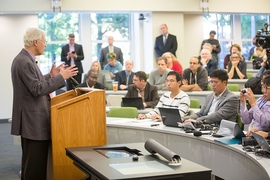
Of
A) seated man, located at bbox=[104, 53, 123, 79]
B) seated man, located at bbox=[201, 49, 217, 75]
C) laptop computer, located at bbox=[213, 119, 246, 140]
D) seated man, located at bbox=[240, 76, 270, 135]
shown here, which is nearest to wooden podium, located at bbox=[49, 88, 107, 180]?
laptop computer, located at bbox=[213, 119, 246, 140]

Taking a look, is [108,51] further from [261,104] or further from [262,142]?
[262,142]

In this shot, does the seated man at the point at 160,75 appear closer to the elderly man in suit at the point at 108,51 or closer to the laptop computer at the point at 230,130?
the elderly man in suit at the point at 108,51

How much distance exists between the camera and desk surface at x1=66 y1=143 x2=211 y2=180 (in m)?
2.75

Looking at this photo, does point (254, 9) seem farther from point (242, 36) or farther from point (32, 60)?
point (32, 60)

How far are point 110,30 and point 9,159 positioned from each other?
24.1 ft

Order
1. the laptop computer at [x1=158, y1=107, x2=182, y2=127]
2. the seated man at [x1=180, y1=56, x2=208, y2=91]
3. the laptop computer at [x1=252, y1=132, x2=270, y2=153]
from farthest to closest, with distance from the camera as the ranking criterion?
the seated man at [x1=180, y1=56, x2=208, y2=91] → the laptop computer at [x1=158, y1=107, x2=182, y2=127] → the laptop computer at [x1=252, y1=132, x2=270, y2=153]

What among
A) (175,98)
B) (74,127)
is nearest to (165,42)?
(175,98)

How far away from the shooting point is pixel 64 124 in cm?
429

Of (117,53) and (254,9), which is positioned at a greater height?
(254,9)

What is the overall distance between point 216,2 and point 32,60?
9.13m

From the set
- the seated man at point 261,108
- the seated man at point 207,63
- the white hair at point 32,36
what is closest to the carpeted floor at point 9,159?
the white hair at point 32,36

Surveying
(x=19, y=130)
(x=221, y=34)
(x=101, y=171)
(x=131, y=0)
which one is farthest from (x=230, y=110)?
(x=221, y=34)

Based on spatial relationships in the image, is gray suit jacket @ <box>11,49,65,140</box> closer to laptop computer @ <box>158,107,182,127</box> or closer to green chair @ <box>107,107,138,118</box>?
laptop computer @ <box>158,107,182,127</box>

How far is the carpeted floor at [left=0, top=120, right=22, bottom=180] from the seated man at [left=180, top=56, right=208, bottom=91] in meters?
3.01
